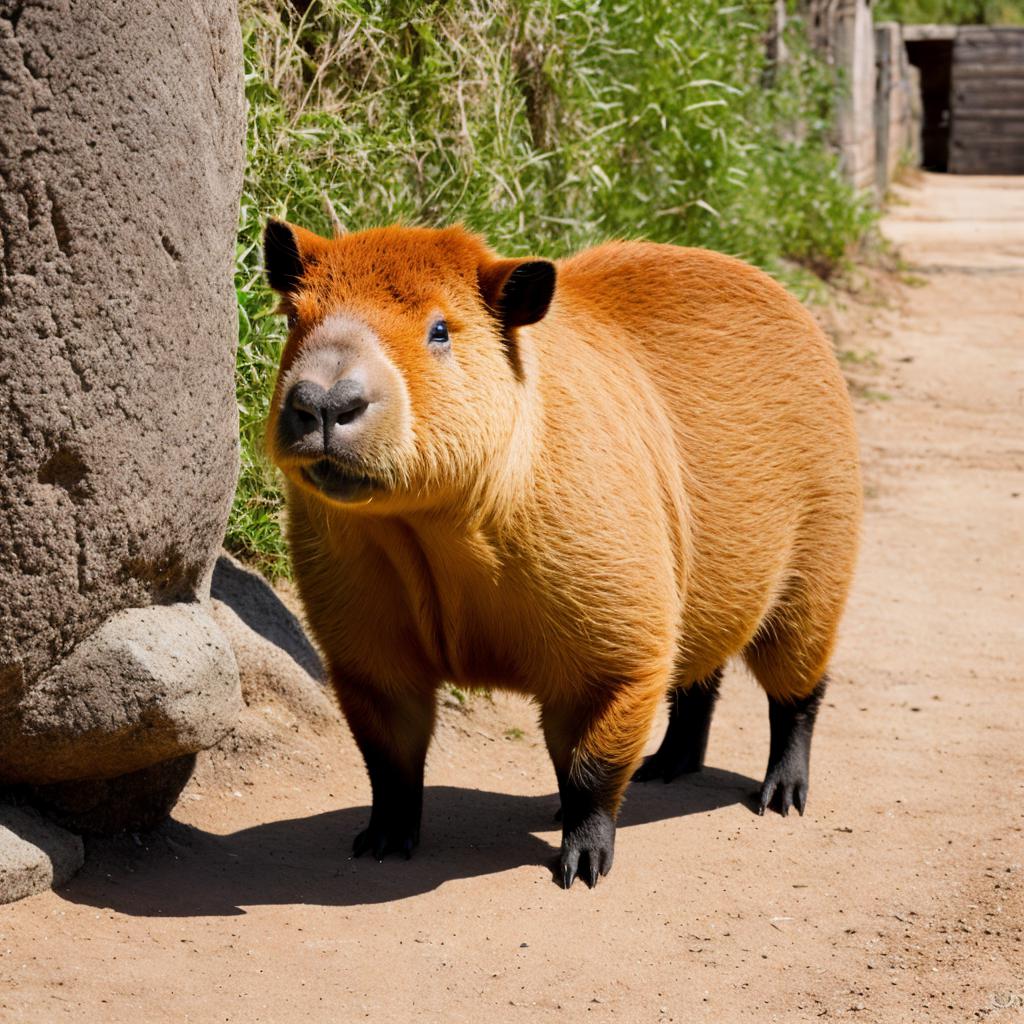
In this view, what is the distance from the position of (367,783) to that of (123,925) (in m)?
1.31

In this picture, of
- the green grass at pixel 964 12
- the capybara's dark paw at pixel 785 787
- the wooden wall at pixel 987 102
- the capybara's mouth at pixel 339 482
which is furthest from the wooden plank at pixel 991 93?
the capybara's mouth at pixel 339 482

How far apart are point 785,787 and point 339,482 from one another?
2.06 m

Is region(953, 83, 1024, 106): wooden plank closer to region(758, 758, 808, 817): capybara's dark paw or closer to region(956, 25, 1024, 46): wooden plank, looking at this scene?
region(956, 25, 1024, 46): wooden plank

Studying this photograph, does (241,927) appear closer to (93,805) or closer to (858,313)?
(93,805)

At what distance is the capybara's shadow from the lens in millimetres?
3689

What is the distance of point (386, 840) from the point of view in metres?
4.08

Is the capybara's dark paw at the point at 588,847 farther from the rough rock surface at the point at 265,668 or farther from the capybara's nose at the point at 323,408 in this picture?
the capybara's nose at the point at 323,408

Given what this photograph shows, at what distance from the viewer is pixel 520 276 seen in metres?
3.48

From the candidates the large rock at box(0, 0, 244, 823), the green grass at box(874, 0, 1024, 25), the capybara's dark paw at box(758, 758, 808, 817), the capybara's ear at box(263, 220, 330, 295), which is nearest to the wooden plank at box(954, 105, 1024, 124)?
the green grass at box(874, 0, 1024, 25)

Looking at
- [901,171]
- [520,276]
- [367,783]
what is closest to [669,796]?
[367,783]

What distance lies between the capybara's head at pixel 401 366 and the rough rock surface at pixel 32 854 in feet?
3.66

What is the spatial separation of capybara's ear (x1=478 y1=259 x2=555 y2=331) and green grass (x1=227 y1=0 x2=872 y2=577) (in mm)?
1776

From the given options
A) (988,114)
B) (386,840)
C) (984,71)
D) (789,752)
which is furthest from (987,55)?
(386,840)

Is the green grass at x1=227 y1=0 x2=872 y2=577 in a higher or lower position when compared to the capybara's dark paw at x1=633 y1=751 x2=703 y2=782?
higher
